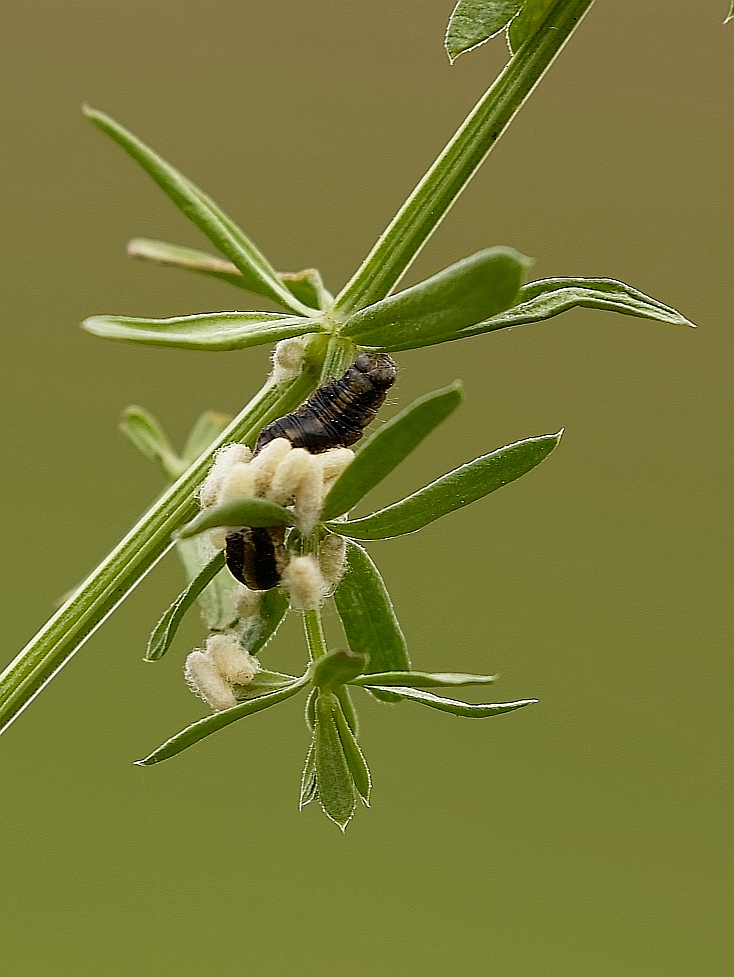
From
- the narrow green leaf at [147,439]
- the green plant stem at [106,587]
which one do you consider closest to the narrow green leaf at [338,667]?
the green plant stem at [106,587]

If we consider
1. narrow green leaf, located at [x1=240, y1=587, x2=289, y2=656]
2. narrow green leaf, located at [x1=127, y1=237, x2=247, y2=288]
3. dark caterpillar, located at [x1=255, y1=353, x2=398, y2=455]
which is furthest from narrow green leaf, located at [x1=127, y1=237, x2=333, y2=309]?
narrow green leaf, located at [x1=240, y1=587, x2=289, y2=656]

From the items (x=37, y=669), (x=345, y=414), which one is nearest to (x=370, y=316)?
(x=345, y=414)

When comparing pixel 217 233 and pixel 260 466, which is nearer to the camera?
pixel 260 466

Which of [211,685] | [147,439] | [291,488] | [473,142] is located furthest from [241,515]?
[147,439]

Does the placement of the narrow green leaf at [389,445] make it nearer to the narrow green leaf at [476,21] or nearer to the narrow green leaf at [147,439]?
the narrow green leaf at [476,21]

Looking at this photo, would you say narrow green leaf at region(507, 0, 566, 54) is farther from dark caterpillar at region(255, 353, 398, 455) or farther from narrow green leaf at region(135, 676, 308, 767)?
narrow green leaf at region(135, 676, 308, 767)

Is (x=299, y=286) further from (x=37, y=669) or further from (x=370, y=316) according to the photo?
(x=37, y=669)
